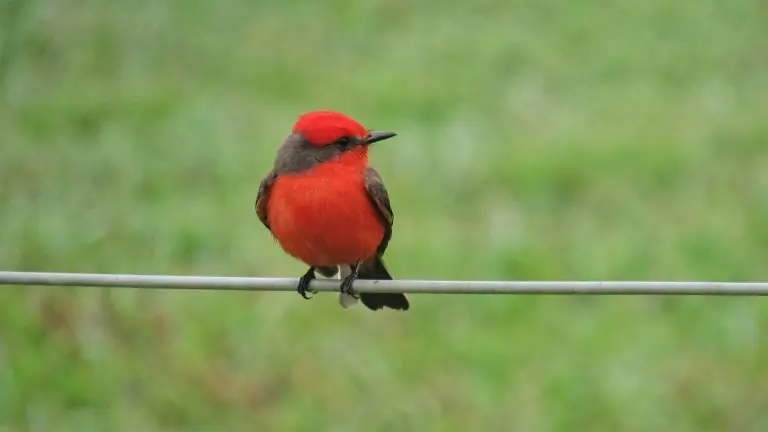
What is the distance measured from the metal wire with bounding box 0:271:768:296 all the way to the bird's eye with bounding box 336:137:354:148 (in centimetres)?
94

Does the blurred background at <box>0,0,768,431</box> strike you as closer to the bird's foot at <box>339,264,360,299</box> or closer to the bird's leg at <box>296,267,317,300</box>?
the bird's leg at <box>296,267,317,300</box>

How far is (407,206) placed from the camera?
7246 mm

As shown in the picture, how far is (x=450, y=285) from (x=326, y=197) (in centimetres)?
111

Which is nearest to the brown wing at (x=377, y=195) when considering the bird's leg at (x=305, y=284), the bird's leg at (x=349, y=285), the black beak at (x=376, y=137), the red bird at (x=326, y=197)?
the red bird at (x=326, y=197)

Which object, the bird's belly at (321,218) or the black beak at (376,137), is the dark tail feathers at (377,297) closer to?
the bird's belly at (321,218)

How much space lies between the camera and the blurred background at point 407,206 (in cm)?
571

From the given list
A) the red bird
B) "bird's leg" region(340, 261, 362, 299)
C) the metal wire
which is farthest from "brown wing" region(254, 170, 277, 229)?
the metal wire

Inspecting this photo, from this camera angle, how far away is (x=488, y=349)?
5.89m

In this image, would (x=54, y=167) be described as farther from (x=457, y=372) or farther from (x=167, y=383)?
(x=457, y=372)

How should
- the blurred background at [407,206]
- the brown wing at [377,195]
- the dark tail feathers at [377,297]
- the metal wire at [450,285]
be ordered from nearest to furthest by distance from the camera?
1. the metal wire at [450,285]
2. the brown wing at [377,195]
3. the dark tail feathers at [377,297]
4. the blurred background at [407,206]

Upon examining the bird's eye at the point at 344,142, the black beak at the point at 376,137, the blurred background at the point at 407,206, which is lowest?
the blurred background at the point at 407,206

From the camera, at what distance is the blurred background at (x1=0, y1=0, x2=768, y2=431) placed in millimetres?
5707

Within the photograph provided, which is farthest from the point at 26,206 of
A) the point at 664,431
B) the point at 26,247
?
the point at 664,431

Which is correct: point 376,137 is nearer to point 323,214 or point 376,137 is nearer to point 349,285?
point 323,214
